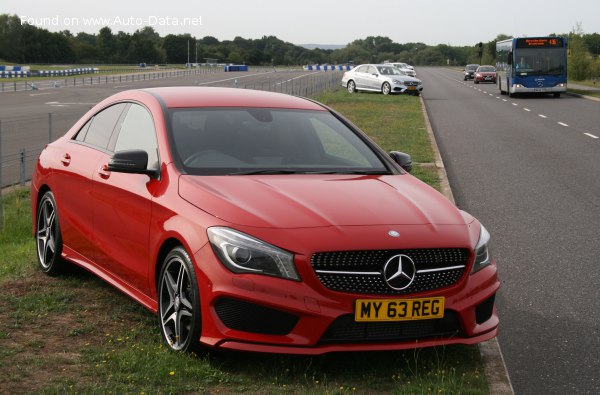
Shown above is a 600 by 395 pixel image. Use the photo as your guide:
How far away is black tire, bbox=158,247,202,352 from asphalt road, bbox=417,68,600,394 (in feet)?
5.45

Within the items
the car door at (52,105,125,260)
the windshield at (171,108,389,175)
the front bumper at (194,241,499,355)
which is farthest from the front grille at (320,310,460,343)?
the car door at (52,105,125,260)

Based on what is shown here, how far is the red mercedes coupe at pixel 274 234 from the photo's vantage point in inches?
186

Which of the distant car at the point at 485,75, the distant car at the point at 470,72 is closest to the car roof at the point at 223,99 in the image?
the distant car at the point at 485,75

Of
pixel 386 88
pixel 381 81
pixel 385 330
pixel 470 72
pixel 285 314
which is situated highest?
pixel 470 72

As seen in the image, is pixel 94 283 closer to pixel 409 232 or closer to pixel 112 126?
pixel 112 126

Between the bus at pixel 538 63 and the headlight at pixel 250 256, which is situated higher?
the bus at pixel 538 63

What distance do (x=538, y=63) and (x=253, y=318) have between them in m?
41.1

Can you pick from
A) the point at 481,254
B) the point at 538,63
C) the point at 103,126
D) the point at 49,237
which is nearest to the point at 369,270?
the point at 481,254

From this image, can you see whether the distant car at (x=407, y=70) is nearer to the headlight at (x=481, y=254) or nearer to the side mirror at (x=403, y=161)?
the side mirror at (x=403, y=161)

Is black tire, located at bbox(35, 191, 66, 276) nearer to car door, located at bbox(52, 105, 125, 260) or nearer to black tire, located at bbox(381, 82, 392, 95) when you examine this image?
car door, located at bbox(52, 105, 125, 260)

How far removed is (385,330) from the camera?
484cm

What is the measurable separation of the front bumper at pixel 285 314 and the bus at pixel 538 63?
40.6m

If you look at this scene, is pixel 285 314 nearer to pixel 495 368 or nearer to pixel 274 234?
pixel 274 234

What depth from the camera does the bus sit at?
43844mm
